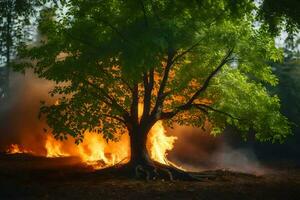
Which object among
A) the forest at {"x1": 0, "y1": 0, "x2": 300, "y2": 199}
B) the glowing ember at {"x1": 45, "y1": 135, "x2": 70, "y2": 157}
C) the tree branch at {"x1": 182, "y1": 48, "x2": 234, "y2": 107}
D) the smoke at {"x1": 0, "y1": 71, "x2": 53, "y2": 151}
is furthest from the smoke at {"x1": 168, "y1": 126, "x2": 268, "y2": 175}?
the tree branch at {"x1": 182, "y1": 48, "x2": 234, "y2": 107}

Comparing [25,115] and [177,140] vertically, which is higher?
[25,115]

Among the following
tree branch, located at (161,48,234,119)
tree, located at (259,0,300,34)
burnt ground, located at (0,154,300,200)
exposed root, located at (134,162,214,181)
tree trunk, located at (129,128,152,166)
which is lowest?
burnt ground, located at (0,154,300,200)

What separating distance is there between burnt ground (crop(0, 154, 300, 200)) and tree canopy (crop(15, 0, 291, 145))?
222 centimetres

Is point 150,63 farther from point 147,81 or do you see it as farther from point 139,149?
point 139,149

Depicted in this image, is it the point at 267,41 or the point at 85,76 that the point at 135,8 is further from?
the point at 267,41

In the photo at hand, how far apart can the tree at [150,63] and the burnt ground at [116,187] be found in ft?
6.78

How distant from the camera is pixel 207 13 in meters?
16.7

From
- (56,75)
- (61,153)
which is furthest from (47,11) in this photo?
(61,153)

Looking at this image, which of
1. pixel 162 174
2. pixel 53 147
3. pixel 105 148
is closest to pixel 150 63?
pixel 162 174

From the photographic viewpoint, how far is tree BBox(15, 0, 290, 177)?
57.5 ft

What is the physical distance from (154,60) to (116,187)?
5.31 metres

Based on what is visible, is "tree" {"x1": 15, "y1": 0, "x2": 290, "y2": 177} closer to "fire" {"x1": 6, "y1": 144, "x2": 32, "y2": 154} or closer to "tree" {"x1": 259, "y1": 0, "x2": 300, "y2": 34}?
"tree" {"x1": 259, "y1": 0, "x2": 300, "y2": 34}

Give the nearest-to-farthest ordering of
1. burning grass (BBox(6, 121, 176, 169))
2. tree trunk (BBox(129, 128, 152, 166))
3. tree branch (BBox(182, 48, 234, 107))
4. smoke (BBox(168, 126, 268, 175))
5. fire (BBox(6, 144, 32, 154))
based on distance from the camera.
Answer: tree branch (BBox(182, 48, 234, 107))
tree trunk (BBox(129, 128, 152, 166))
burning grass (BBox(6, 121, 176, 169))
smoke (BBox(168, 126, 268, 175))
fire (BBox(6, 144, 32, 154))

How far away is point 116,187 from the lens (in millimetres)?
17844
